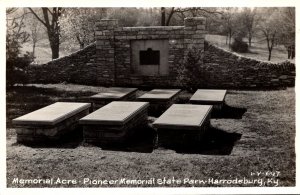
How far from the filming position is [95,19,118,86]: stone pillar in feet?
37.3

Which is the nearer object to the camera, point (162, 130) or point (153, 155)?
→ point (153, 155)

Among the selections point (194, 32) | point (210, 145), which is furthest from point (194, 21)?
point (210, 145)

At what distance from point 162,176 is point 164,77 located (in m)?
7.22

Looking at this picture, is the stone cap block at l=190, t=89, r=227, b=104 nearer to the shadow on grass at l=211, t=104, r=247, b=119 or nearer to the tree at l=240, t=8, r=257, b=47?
the shadow on grass at l=211, t=104, r=247, b=119

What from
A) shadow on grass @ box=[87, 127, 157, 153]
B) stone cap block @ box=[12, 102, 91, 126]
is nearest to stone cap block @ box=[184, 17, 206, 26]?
stone cap block @ box=[12, 102, 91, 126]

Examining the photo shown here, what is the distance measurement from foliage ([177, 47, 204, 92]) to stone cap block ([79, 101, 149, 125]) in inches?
176

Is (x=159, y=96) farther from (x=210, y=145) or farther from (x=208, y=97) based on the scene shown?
(x=210, y=145)

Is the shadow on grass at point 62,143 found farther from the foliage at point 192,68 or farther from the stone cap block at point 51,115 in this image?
the foliage at point 192,68

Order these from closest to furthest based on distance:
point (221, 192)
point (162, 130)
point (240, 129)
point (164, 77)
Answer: point (221, 192)
point (162, 130)
point (240, 129)
point (164, 77)

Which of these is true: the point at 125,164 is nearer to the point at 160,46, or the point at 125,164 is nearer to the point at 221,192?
the point at 221,192

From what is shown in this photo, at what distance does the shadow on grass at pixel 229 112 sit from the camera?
7293 mm

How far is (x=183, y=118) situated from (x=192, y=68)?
5.63 metres

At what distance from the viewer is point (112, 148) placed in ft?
17.5
